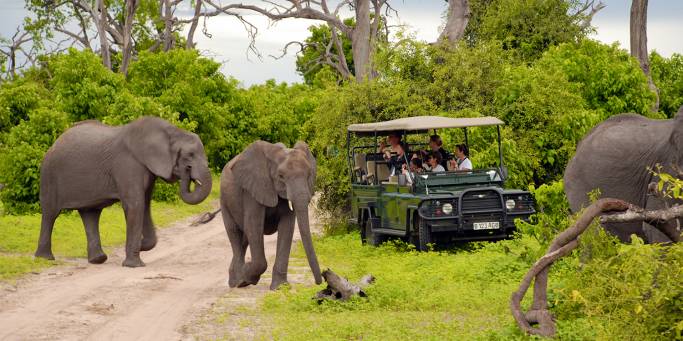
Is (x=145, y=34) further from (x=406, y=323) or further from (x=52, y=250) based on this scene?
(x=406, y=323)

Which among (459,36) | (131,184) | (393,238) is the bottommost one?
(393,238)

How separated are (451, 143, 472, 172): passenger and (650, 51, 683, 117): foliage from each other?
19924 millimetres

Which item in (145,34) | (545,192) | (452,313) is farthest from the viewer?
(145,34)

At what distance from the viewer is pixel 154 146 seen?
58.4 ft

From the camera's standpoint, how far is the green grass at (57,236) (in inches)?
657

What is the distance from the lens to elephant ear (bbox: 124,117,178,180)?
699 inches

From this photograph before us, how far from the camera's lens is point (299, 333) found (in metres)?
10.4

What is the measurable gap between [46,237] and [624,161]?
380 inches

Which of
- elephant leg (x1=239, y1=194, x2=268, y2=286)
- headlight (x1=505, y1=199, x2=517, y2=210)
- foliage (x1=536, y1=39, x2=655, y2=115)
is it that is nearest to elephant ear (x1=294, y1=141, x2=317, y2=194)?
elephant leg (x1=239, y1=194, x2=268, y2=286)

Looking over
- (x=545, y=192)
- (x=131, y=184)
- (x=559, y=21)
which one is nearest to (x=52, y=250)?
(x=131, y=184)

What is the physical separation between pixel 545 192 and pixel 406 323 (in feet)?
21.3

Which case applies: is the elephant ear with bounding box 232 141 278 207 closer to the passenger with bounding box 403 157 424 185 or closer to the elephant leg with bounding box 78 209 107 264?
the passenger with bounding box 403 157 424 185

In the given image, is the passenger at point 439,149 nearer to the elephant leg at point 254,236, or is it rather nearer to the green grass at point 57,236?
the elephant leg at point 254,236

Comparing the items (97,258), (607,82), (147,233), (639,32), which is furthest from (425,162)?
(639,32)
